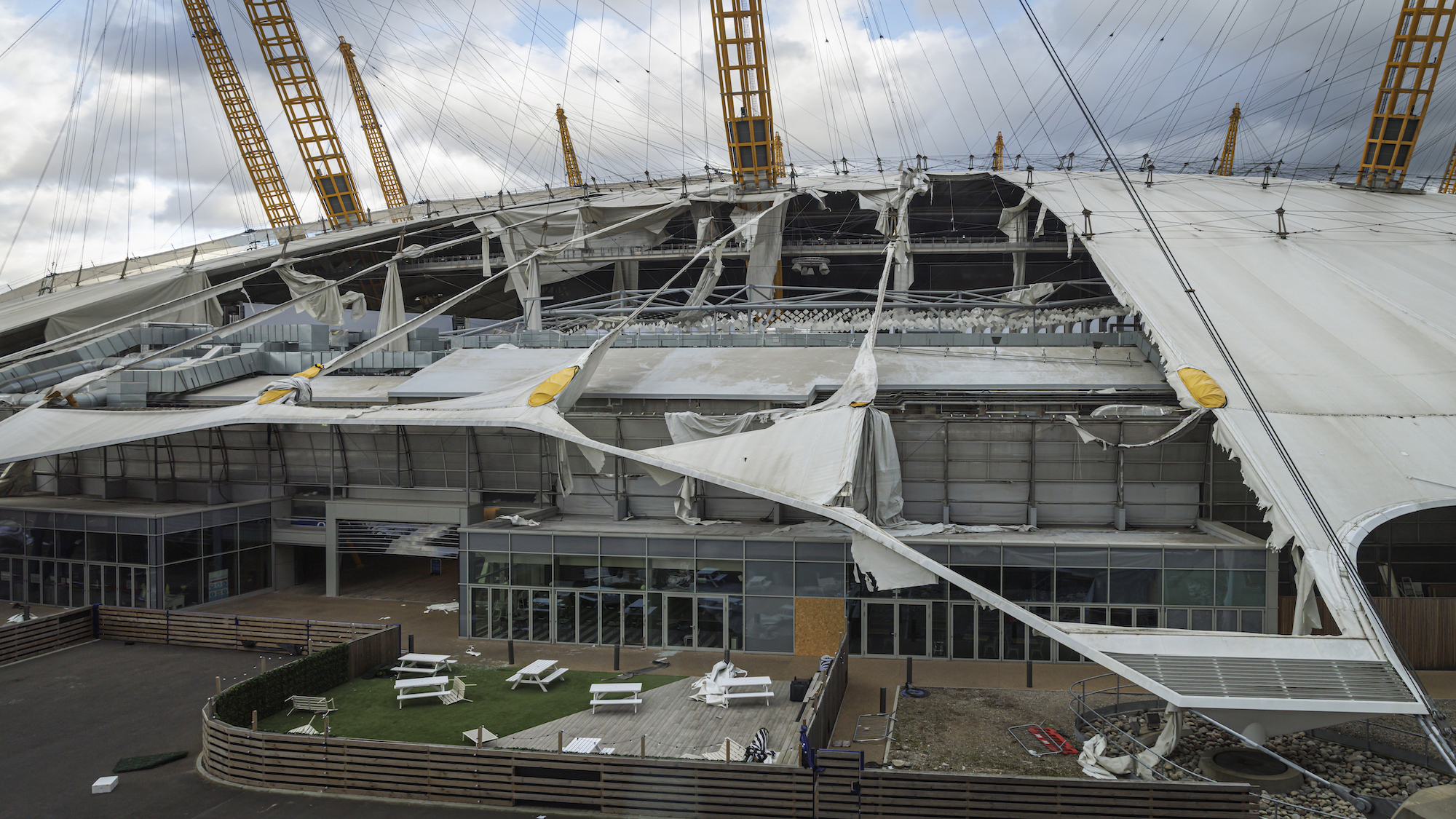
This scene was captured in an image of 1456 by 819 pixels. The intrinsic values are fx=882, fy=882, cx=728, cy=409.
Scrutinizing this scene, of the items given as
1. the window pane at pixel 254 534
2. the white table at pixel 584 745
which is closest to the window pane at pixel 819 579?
the white table at pixel 584 745

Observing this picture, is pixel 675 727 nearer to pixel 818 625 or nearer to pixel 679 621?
pixel 679 621

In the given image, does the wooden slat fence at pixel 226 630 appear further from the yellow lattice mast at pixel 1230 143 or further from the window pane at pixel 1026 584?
the yellow lattice mast at pixel 1230 143

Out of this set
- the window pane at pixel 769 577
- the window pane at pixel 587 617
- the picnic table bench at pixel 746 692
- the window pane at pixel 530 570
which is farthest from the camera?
the window pane at pixel 530 570

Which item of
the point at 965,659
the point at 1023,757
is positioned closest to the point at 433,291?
the point at 965,659

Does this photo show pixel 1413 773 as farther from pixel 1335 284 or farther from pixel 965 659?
pixel 1335 284

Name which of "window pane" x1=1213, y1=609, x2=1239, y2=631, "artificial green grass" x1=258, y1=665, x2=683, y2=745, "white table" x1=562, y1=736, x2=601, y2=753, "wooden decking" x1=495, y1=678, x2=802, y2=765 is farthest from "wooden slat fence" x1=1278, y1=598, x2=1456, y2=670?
"artificial green grass" x1=258, y1=665, x2=683, y2=745

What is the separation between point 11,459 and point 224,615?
386 inches

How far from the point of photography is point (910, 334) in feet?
102

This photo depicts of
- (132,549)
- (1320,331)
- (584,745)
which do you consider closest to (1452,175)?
(1320,331)

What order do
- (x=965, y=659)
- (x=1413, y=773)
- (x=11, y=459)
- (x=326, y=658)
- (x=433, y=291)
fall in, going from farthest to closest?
(x=433, y=291) → (x=11, y=459) → (x=965, y=659) → (x=326, y=658) → (x=1413, y=773)

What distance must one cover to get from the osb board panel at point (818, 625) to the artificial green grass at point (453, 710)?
374cm

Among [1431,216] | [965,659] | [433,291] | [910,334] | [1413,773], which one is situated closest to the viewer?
[1413,773]

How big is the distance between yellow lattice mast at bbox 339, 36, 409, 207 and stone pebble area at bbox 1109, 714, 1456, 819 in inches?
2980

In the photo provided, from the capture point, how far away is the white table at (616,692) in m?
17.8
